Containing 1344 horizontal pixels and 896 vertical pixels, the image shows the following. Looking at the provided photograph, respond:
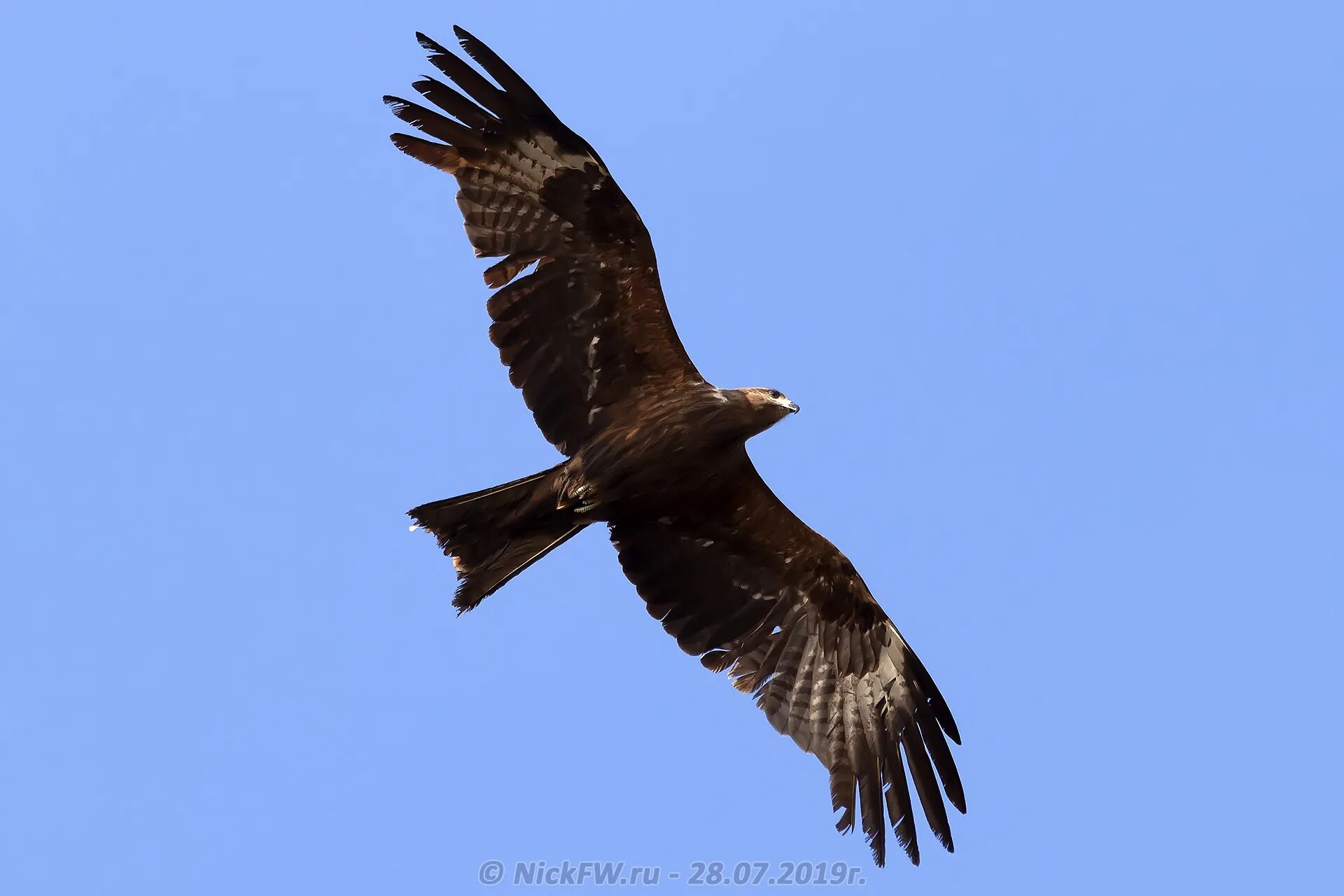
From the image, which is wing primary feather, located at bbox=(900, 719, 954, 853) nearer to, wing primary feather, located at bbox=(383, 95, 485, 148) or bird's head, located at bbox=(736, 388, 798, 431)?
bird's head, located at bbox=(736, 388, 798, 431)

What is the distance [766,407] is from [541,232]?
2.03 metres

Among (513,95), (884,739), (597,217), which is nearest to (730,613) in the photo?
(884,739)

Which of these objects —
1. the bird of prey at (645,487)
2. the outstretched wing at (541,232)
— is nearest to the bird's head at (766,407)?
the bird of prey at (645,487)

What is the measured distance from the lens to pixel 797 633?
44.0 ft

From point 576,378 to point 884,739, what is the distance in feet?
11.9

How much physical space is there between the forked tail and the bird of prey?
0.05 ft

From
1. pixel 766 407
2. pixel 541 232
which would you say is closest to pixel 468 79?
pixel 541 232

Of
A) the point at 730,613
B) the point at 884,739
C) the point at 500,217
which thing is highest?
the point at 500,217

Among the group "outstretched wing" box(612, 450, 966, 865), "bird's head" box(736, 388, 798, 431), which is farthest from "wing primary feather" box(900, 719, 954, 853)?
"bird's head" box(736, 388, 798, 431)

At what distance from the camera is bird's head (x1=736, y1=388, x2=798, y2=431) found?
1223 centimetres

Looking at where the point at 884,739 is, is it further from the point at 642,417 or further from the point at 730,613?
the point at 642,417

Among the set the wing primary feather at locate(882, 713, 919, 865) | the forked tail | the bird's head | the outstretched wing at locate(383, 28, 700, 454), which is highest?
the outstretched wing at locate(383, 28, 700, 454)

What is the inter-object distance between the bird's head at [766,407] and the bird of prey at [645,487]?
0.01m

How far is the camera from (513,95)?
1214 cm
